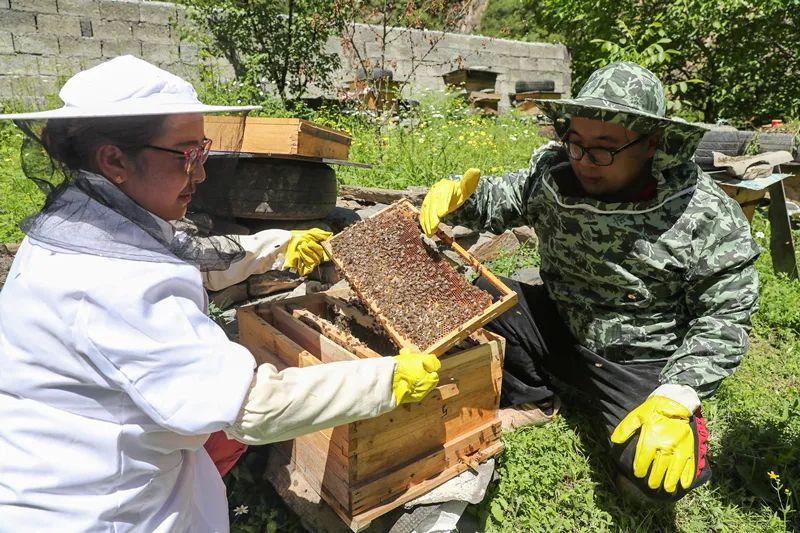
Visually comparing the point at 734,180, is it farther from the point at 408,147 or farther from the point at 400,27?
the point at 400,27

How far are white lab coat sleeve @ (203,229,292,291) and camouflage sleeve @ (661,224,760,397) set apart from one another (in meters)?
1.84

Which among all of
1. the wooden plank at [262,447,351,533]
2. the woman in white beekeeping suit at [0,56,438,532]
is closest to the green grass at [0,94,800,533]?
the wooden plank at [262,447,351,533]

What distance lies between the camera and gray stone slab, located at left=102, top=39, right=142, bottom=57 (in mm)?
7148

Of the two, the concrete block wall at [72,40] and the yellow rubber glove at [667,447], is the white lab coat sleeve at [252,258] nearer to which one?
the yellow rubber glove at [667,447]

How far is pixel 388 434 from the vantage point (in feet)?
6.48

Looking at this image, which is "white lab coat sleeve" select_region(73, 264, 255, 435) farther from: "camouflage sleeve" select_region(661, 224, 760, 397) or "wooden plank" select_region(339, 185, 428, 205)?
"wooden plank" select_region(339, 185, 428, 205)

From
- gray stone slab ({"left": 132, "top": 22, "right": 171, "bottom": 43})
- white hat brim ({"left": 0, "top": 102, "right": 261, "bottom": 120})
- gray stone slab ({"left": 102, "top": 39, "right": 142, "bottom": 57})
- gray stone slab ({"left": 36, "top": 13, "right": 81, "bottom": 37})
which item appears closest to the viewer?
white hat brim ({"left": 0, "top": 102, "right": 261, "bottom": 120})

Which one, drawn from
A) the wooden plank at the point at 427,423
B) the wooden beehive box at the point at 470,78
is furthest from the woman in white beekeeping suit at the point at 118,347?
the wooden beehive box at the point at 470,78

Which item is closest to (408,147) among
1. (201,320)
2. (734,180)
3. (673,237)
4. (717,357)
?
(734,180)

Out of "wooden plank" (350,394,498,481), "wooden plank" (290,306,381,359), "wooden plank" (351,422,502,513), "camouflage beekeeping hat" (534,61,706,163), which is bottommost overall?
"wooden plank" (351,422,502,513)

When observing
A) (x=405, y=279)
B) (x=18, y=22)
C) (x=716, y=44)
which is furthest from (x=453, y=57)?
(x=405, y=279)

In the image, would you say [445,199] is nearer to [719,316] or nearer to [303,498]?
[719,316]

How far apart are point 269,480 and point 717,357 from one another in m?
2.00

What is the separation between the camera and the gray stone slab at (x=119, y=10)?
700 cm
